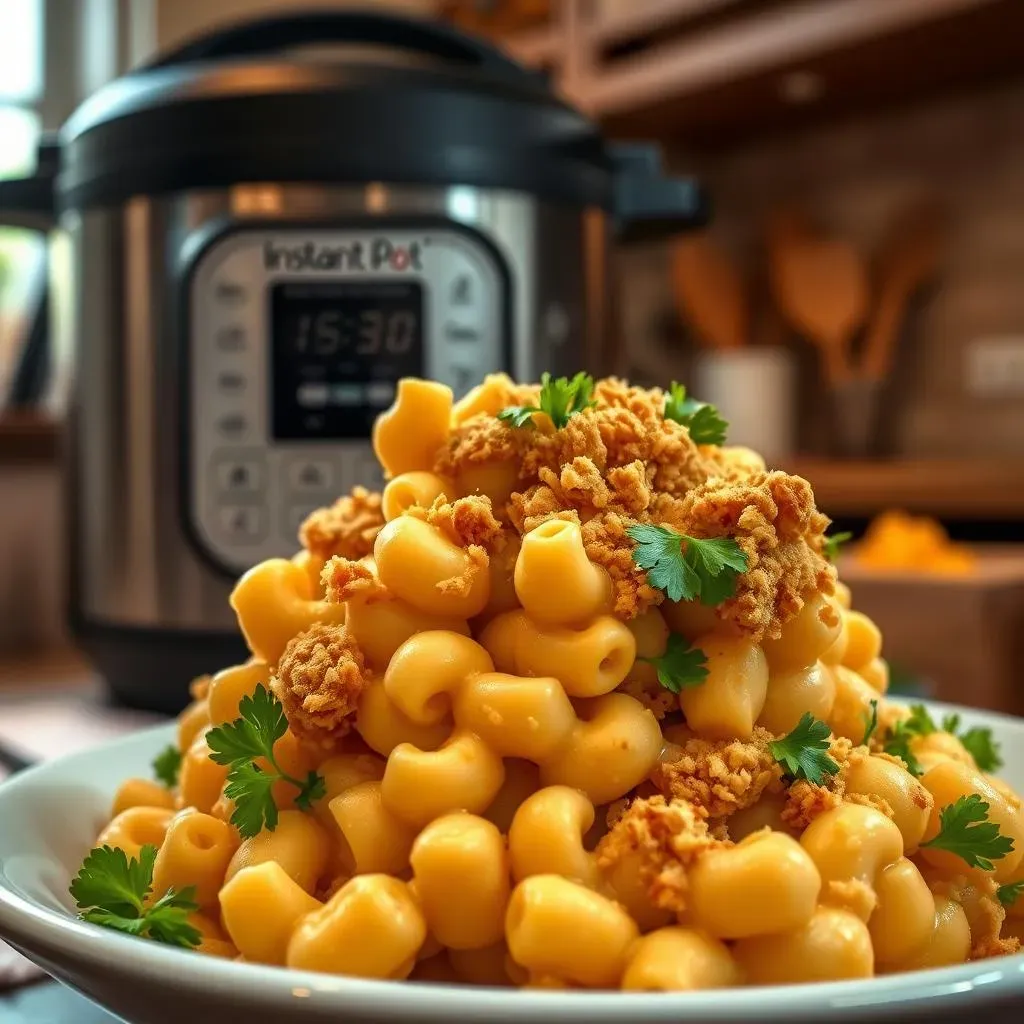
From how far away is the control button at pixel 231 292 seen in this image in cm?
71

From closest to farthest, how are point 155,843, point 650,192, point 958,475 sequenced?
point 155,843, point 650,192, point 958,475

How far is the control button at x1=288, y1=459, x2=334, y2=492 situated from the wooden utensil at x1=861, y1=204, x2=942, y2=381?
1.47 metres

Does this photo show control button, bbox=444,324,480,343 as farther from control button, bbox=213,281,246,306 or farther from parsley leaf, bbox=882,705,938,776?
parsley leaf, bbox=882,705,938,776

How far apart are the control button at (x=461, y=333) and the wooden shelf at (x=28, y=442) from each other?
2.40ft

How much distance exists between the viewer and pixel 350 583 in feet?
1.14

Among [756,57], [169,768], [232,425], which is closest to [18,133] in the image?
[756,57]

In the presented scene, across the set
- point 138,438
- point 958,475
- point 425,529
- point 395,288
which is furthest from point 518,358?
point 958,475

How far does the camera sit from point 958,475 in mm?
1664

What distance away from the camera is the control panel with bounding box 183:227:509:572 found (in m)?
0.71

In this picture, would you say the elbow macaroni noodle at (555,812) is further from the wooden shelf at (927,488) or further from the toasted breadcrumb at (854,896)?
the wooden shelf at (927,488)

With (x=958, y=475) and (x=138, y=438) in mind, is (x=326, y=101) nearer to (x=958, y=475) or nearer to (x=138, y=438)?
(x=138, y=438)

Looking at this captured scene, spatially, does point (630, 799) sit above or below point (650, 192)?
below

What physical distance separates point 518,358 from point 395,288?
0.27ft

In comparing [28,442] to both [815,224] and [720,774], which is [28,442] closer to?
[720,774]
